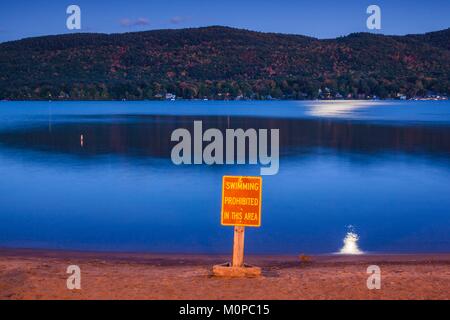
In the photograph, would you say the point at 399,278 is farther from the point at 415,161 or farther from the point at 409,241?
the point at 415,161

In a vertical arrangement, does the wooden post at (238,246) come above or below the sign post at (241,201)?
below

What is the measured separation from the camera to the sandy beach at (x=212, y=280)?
30.6 ft

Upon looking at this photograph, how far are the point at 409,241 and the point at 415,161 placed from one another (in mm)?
24539

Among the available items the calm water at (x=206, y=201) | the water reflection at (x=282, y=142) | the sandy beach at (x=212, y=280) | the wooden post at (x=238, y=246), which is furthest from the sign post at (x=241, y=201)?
the water reflection at (x=282, y=142)

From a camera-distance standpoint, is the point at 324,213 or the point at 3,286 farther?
the point at 324,213

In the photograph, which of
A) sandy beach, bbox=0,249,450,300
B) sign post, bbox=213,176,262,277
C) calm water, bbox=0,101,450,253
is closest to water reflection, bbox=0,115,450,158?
calm water, bbox=0,101,450,253

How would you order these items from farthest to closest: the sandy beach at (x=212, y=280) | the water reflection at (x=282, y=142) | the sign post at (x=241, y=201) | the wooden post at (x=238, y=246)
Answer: the water reflection at (x=282, y=142), the wooden post at (x=238, y=246), the sign post at (x=241, y=201), the sandy beach at (x=212, y=280)

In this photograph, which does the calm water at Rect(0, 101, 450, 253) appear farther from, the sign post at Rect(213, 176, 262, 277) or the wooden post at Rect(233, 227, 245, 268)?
the sign post at Rect(213, 176, 262, 277)

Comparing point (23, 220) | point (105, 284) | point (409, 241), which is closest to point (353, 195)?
point (409, 241)

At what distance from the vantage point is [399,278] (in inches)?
418

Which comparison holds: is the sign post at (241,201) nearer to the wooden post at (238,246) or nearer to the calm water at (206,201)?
the wooden post at (238,246)

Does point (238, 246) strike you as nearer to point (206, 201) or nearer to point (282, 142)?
point (206, 201)

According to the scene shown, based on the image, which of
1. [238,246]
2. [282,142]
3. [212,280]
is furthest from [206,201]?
[282,142]
